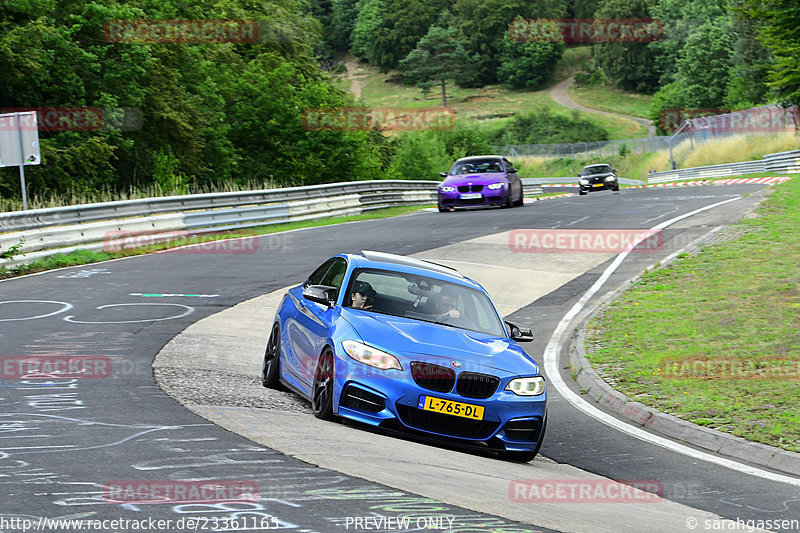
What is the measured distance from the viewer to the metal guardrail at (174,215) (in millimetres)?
18953

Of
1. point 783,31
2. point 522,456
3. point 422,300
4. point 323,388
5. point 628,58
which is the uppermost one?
point 628,58

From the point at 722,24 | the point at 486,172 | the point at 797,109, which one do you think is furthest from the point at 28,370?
the point at 722,24

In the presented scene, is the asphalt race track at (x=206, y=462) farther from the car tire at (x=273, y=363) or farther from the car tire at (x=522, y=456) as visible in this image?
the car tire at (x=273, y=363)

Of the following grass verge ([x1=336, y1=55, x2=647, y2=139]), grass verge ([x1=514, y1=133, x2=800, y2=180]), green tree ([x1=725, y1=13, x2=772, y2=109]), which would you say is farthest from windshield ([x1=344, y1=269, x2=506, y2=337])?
grass verge ([x1=336, y1=55, x2=647, y2=139])

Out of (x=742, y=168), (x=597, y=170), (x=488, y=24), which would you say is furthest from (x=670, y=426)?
(x=488, y=24)

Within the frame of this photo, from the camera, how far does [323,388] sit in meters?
8.30

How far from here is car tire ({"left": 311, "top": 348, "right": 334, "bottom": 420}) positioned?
8.15 meters

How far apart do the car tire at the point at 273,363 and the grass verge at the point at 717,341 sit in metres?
3.71

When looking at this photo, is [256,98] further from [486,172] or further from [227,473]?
[227,473]

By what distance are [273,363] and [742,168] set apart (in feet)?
168

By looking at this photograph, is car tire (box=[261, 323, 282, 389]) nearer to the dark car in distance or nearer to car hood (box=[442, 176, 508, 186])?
car hood (box=[442, 176, 508, 186])

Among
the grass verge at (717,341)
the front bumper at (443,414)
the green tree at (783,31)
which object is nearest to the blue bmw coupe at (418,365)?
the front bumper at (443,414)

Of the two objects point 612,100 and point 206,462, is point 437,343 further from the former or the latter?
point 612,100

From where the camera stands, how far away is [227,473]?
19.7ft
